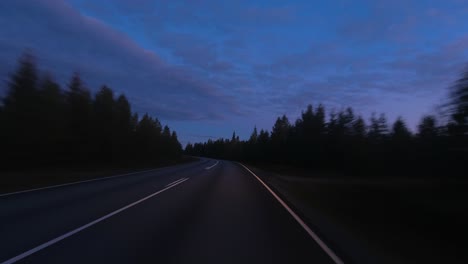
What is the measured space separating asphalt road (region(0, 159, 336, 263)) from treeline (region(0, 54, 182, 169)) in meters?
32.5

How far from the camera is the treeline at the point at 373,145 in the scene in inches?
843

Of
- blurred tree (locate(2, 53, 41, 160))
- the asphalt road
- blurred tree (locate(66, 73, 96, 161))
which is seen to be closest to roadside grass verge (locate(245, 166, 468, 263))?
the asphalt road

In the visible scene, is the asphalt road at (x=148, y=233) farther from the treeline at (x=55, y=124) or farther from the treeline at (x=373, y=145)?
the treeline at (x=55, y=124)

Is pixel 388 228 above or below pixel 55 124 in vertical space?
below

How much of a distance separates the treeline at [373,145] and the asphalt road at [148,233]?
10.4 metres

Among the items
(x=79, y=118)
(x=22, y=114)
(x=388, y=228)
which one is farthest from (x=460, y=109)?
(x=79, y=118)

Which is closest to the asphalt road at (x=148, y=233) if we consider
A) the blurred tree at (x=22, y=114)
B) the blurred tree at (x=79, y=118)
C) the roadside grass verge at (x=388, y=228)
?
the roadside grass verge at (x=388, y=228)

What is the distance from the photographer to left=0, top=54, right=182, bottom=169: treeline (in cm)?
4541

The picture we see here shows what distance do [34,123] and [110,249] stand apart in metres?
43.2

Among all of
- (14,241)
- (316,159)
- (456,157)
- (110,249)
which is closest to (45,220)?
(14,241)

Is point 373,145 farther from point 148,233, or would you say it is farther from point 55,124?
point 148,233

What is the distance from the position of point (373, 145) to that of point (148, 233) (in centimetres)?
5764

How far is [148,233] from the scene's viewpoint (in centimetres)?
973

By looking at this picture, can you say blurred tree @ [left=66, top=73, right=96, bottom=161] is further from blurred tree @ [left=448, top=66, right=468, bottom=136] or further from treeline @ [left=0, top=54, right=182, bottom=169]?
blurred tree @ [left=448, top=66, right=468, bottom=136]
